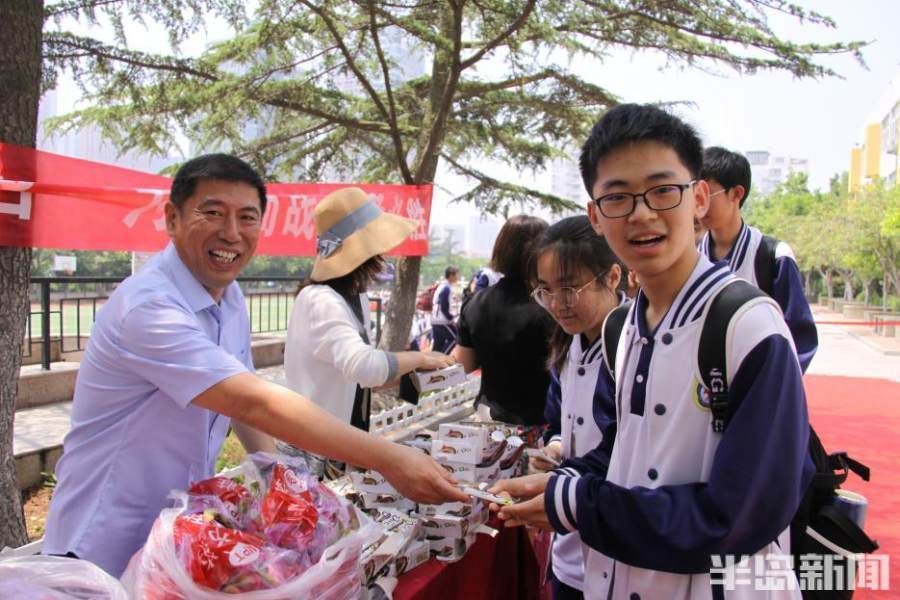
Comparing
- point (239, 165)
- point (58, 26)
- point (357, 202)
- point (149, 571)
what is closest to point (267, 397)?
point (149, 571)

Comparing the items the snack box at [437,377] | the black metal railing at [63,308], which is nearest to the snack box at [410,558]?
the snack box at [437,377]

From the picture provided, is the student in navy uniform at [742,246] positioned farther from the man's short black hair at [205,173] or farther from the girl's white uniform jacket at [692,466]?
the man's short black hair at [205,173]

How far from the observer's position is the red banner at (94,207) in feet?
9.79

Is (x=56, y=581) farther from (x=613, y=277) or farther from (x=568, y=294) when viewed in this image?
(x=613, y=277)

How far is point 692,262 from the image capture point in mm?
1312

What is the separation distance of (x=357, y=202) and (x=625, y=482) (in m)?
1.59

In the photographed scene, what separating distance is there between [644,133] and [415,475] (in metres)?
0.87

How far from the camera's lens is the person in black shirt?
2.88 meters

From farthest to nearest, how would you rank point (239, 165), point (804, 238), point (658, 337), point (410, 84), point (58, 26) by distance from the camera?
point (804, 238) → point (410, 84) → point (58, 26) → point (239, 165) → point (658, 337)

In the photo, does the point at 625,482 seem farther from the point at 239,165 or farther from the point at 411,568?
the point at 239,165

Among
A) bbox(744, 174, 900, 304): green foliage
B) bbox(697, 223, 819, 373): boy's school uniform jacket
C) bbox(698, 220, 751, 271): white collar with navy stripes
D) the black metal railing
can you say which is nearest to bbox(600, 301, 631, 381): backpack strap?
bbox(697, 223, 819, 373): boy's school uniform jacket

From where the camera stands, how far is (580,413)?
1.96m

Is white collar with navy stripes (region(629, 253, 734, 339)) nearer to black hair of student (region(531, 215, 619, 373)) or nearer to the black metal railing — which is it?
black hair of student (region(531, 215, 619, 373))

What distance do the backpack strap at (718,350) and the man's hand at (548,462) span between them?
0.96m
